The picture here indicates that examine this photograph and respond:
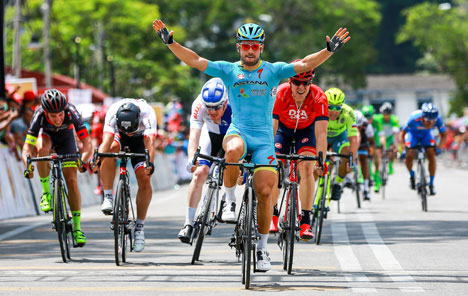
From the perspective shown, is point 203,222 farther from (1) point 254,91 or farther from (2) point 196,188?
(1) point 254,91

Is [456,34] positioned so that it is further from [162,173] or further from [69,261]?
[69,261]

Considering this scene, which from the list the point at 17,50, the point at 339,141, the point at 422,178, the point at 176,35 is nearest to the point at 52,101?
the point at 339,141

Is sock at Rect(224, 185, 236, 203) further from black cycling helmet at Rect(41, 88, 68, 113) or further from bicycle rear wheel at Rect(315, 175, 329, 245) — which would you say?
bicycle rear wheel at Rect(315, 175, 329, 245)

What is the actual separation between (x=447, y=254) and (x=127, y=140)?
140 inches

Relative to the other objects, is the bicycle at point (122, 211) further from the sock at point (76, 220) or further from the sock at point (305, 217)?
the sock at point (305, 217)

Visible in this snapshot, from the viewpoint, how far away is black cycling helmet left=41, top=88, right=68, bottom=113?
482 inches

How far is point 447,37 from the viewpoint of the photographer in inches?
2958

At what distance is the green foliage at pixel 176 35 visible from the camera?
2165 inches

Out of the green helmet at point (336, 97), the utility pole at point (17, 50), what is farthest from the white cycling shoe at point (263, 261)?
the utility pole at point (17, 50)

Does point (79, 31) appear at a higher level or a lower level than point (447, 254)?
higher

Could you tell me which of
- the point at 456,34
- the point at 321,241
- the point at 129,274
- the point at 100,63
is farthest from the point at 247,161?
the point at 456,34

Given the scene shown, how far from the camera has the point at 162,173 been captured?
111 ft

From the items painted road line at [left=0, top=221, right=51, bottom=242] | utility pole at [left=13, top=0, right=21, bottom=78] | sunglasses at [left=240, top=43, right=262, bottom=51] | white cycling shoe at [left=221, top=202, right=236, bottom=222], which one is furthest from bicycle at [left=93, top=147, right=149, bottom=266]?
utility pole at [left=13, top=0, right=21, bottom=78]

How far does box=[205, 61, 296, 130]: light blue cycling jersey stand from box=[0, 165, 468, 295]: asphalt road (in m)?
1.37
